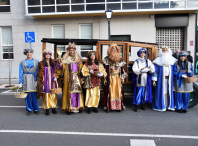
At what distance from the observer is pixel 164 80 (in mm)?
5164

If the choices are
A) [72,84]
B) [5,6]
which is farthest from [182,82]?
[5,6]

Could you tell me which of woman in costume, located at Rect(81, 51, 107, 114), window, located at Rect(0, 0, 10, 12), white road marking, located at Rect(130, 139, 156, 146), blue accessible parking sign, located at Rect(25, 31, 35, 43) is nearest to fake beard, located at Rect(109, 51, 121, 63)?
woman in costume, located at Rect(81, 51, 107, 114)

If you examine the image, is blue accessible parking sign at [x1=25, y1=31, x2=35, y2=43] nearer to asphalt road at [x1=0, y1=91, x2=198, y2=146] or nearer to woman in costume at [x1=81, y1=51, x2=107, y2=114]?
asphalt road at [x1=0, y1=91, x2=198, y2=146]

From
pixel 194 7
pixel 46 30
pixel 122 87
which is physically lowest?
pixel 122 87

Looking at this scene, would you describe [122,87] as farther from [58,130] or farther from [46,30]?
[46,30]

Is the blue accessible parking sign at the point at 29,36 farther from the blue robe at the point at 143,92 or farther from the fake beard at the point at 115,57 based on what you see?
the blue robe at the point at 143,92

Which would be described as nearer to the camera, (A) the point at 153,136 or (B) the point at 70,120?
(A) the point at 153,136

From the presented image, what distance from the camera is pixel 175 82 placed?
206 inches

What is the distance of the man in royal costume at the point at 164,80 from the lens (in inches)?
203

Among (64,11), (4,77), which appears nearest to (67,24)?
(64,11)

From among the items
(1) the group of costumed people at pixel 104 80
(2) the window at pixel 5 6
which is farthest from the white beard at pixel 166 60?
(2) the window at pixel 5 6

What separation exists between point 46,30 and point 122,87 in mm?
9613

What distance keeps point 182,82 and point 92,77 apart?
8.44 ft

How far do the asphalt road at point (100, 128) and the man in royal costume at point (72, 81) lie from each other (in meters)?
0.27
